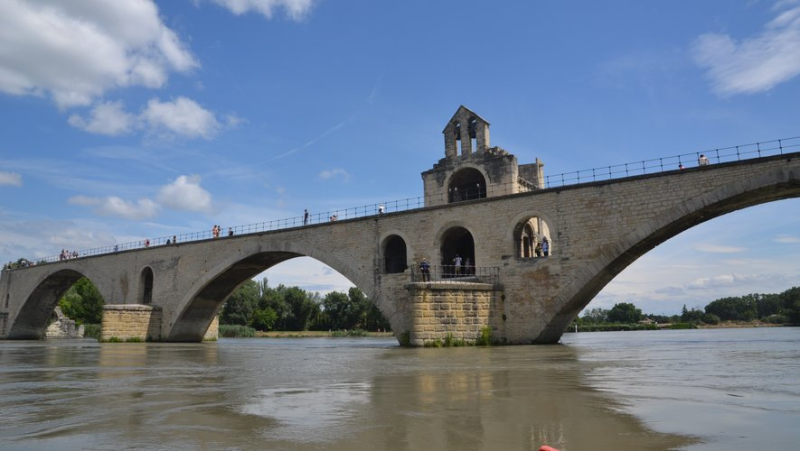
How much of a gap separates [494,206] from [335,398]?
60.2 feet

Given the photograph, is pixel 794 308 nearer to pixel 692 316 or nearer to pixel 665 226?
pixel 692 316

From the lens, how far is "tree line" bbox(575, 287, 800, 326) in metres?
92.2

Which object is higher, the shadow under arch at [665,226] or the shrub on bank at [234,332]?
the shadow under arch at [665,226]

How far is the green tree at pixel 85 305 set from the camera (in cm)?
7069

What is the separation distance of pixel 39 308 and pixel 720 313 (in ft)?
363

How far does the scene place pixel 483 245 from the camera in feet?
81.3

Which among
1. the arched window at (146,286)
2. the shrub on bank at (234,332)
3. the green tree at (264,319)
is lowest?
Answer: the shrub on bank at (234,332)

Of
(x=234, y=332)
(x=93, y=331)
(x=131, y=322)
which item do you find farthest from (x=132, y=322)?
(x=234, y=332)

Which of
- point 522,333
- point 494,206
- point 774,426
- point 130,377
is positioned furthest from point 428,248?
point 774,426

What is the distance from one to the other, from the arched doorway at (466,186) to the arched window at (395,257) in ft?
11.9

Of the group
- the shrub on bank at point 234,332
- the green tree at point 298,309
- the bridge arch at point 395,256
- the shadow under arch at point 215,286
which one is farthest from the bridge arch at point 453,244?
the green tree at point 298,309

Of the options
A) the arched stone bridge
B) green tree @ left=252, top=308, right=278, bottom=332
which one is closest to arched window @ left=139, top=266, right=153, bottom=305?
the arched stone bridge

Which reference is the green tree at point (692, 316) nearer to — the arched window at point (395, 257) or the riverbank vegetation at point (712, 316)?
the riverbank vegetation at point (712, 316)

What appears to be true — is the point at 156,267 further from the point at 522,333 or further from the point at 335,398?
the point at 335,398
